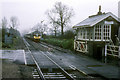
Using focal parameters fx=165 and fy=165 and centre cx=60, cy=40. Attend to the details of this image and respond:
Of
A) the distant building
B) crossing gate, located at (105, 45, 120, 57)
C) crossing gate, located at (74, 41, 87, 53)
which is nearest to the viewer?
crossing gate, located at (105, 45, 120, 57)

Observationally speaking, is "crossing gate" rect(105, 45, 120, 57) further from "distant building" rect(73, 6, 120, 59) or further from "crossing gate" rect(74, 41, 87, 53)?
"crossing gate" rect(74, 41, 87, 53)

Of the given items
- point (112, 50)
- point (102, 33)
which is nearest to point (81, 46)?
point (102, 33)

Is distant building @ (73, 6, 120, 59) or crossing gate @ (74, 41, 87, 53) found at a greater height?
distant building @ (73, 6, 120, 59)

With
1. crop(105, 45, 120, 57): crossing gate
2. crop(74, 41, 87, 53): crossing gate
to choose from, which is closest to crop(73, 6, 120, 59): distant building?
crop(105, 45, 120, 57): crossing gate

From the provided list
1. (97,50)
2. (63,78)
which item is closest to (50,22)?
(97,50)

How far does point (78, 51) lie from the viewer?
22.1m

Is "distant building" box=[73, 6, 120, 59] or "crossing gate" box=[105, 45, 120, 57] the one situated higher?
"distant building" box=[73, 6, 120, 59]

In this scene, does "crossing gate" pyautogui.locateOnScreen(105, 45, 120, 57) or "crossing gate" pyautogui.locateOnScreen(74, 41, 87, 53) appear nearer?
"crossing gate" pyautogui.locateOnScreen(105, 45, 120, 57)

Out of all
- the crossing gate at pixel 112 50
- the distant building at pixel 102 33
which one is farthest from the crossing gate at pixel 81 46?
the crossing gate at pixel 112 50

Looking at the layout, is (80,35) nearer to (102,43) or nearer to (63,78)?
(102,43)

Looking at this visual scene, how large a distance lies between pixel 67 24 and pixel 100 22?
Result: 1121 inches

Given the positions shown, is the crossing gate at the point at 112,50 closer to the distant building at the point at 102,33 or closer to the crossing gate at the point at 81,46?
the distant building at the point at 102,33

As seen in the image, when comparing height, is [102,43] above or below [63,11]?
below

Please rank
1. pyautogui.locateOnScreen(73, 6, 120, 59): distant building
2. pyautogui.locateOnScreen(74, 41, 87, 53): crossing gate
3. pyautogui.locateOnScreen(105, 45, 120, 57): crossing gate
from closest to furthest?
1. pyautogui.locateOnScreen(105, 45, 120, 57): crossing gate
2. pyautogui.locateOnScreen(73, 6, 120, 59): distant building
3. pyautogui.locateOnScreen(74, 41, 87, 53): crossing gate
